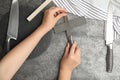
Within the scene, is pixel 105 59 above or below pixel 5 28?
below

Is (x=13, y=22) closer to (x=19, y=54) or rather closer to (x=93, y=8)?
(x=19, y=54)

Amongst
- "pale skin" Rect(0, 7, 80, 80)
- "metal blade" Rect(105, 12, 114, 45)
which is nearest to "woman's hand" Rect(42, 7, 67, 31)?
"pale skin" Rect(0, 7, 80, 80)

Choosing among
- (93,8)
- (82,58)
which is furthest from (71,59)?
(93,8)

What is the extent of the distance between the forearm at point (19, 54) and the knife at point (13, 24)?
3cm

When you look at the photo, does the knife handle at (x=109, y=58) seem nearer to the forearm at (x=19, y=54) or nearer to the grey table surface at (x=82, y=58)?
the grey table surface at (x=82, y=58)

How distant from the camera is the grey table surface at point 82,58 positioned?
0.62m

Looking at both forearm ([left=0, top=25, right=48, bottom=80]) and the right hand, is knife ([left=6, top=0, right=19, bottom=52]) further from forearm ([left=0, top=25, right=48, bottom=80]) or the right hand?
the right hand

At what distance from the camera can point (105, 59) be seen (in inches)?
24.1

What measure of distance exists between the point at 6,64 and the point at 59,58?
0.49 ft

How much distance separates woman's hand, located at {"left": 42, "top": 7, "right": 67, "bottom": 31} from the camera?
0.59 metres

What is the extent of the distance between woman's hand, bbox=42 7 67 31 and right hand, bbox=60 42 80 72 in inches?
3.1

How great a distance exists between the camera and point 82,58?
622mm

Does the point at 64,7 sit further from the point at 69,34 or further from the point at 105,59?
the point at 105,59

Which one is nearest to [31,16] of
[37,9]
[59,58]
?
[37,9]
